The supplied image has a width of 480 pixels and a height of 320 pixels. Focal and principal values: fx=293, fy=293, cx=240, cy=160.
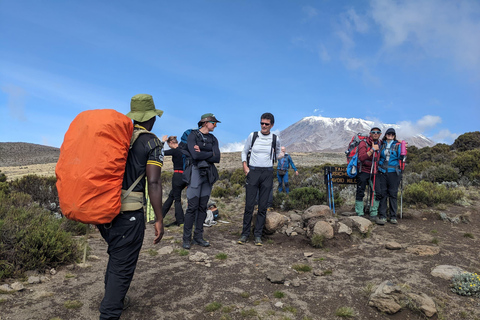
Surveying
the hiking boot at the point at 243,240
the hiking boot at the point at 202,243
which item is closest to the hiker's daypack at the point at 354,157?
the hiking boot at the point at 243,240

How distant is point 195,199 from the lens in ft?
17.5

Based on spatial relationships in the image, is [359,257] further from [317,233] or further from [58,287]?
[58,287]

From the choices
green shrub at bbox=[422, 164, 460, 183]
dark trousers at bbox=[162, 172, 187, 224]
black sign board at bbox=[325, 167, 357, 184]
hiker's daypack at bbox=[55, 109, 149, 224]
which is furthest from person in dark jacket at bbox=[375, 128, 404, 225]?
green shrub at bbox=[422, 164, 460, 183]

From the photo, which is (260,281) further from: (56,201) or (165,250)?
(56,201)

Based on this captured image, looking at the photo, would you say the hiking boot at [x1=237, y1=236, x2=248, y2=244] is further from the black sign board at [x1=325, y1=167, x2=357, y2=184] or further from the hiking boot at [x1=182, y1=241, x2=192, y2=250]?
the black sign board at [x1=325, y1=167, x2=357, y2=184]

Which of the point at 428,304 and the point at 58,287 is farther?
the point at 58,287

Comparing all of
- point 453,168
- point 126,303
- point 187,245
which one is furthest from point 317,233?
point 453,168

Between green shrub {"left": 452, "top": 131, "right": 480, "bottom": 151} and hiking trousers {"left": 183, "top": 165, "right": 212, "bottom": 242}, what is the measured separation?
26616 millimetres

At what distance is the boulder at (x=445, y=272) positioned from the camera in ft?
13.1

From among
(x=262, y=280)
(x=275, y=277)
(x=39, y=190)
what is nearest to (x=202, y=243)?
(x=262, y=280)

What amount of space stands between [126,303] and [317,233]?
372 cm

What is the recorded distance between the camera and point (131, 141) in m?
2.55

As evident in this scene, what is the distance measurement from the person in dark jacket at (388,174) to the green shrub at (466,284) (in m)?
3.23

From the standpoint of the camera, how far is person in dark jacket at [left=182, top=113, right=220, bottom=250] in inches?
207
